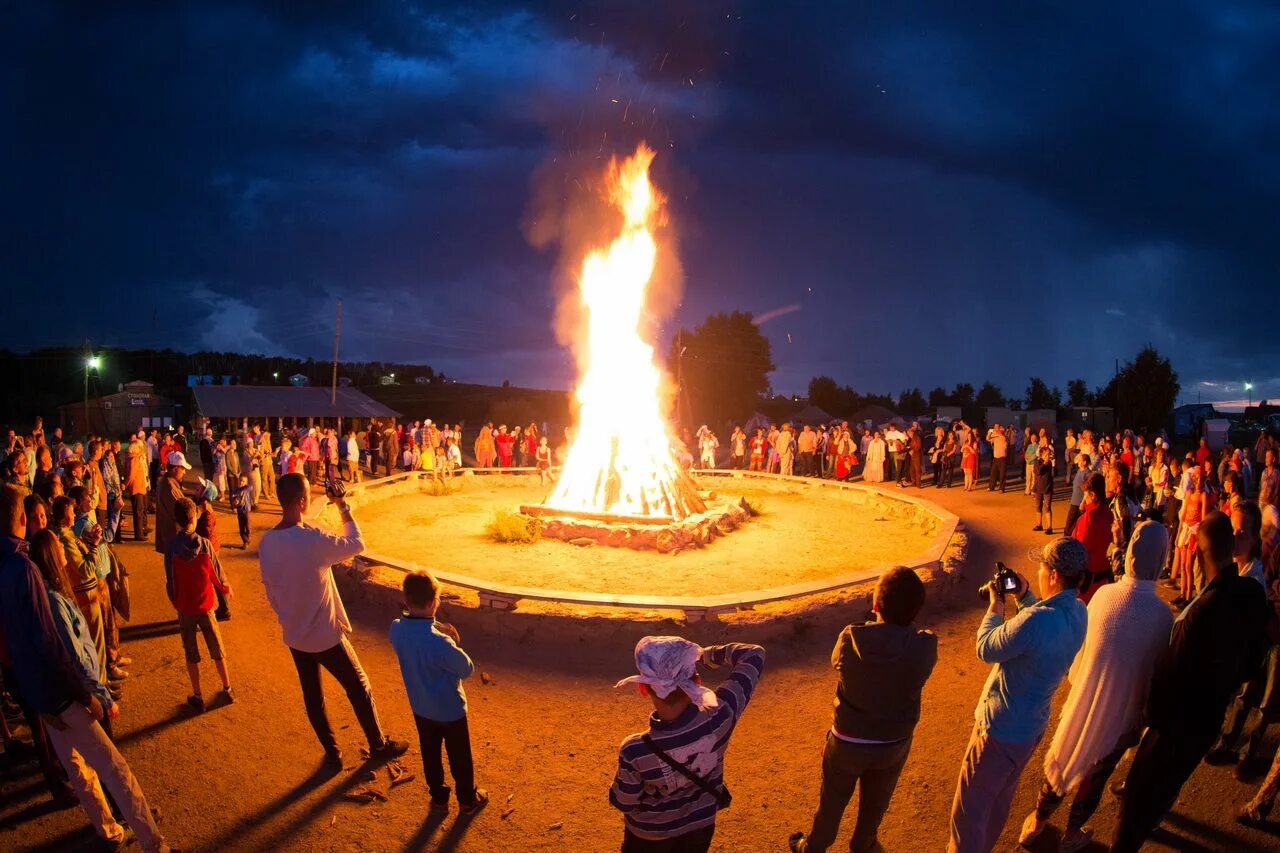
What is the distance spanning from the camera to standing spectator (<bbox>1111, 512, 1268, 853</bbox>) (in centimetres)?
349

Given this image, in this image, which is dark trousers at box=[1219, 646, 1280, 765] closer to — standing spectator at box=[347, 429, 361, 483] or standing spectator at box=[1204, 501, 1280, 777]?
standing spectator at box=[1204, 501, 1280, 777]

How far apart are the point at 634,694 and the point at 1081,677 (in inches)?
139

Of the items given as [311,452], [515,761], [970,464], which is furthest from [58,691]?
[970,464]

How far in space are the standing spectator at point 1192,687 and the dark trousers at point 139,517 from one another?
14163mm

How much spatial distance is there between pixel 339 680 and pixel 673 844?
2.91 metres

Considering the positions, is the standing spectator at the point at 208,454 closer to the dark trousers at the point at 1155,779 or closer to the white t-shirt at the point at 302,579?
the white t-shirt at the point at 302,579

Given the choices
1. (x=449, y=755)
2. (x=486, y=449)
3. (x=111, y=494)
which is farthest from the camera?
(x=486, y=449)

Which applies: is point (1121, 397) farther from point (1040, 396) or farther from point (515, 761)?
point (515, 761)

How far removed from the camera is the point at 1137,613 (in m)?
3.68

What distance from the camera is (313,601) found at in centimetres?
455

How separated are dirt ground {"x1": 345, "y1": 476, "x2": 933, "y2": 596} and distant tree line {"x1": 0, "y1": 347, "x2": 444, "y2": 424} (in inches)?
1619

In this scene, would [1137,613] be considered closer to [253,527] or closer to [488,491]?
[253,527]

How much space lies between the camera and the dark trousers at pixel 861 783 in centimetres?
337

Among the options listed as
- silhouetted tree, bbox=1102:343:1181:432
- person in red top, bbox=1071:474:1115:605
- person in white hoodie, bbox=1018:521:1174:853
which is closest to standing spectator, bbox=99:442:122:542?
person in white hoodie, bbox=1018:521:1174:853
